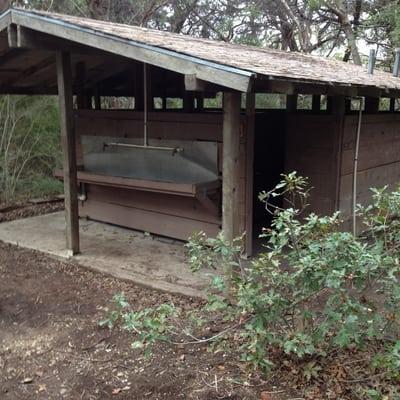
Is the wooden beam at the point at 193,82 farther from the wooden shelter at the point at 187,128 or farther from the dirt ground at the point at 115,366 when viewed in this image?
the dirt ground at the point at 115,366

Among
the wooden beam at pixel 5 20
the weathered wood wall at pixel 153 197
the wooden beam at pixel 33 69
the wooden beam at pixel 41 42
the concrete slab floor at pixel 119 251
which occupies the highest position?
the wooden beam at pixel 5 20

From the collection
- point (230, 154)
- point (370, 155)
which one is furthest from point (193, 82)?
point (370, 155)

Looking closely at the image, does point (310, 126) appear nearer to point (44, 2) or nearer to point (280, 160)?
point (280, 160)

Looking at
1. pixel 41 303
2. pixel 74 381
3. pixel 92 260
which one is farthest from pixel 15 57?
pixel 74 381

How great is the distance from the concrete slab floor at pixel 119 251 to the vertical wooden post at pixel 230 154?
0.75m

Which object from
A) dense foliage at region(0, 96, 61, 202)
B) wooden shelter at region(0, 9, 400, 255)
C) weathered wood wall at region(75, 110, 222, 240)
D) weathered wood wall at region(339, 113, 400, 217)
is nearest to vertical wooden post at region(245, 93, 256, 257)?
wooden shelter at region(0, 9, 400, 255)

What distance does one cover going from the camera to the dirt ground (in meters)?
2.81

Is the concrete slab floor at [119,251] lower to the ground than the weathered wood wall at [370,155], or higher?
lower

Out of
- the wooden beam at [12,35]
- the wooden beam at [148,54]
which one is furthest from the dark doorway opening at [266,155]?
the wooden beam at [12,35]

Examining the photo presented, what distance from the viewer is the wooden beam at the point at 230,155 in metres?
3.80

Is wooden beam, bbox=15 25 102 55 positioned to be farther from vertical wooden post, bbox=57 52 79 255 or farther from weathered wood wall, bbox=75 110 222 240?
weathered wood wall, bbox=75 110 222 240

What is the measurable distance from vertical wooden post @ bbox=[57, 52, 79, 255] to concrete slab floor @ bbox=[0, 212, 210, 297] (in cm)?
34

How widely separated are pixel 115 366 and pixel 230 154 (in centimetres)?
180

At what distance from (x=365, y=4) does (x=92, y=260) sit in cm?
1111
